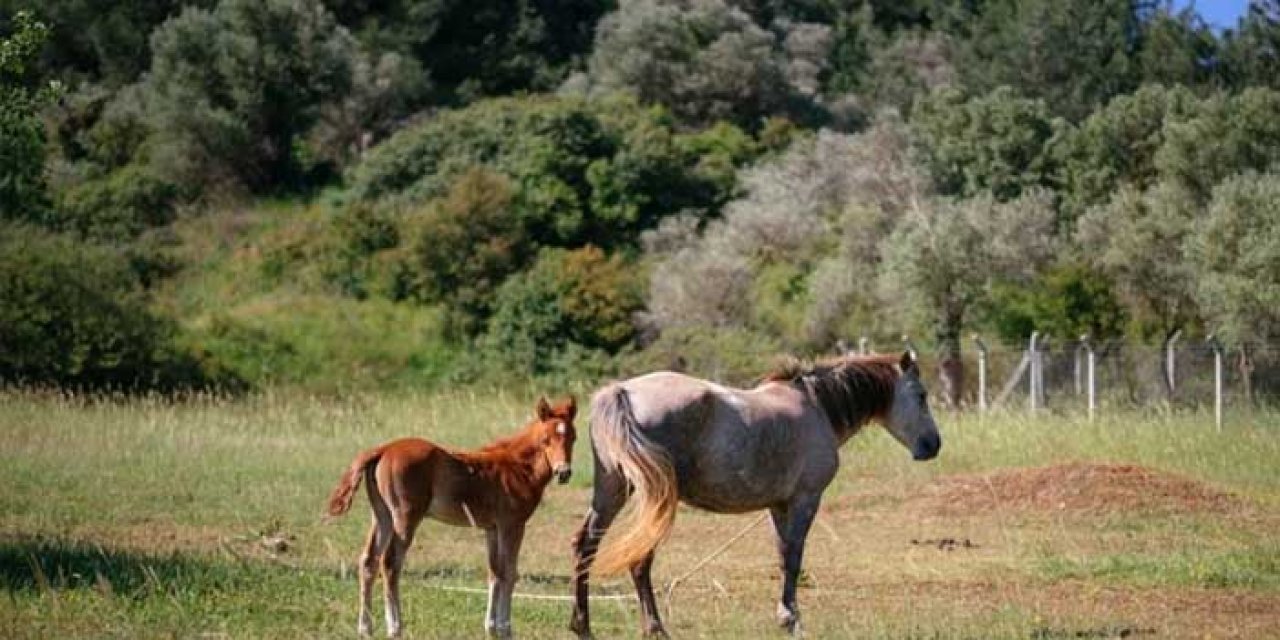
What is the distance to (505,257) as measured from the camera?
39.7 meters

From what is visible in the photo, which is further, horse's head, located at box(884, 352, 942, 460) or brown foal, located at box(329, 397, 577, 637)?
horse's head, located at box(884, 352, 942, 460)

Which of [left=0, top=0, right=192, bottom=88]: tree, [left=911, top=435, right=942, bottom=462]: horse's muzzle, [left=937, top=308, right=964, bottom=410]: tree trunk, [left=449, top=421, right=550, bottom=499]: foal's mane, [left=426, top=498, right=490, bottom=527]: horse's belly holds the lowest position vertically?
[left=937, top=308, right=964, bottom=410]: tree trunk

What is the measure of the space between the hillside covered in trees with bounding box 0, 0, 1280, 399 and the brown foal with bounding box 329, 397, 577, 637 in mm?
15767

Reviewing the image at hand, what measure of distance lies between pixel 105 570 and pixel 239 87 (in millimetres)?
38339

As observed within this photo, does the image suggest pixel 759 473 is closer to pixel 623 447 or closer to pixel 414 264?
pixel 623 447

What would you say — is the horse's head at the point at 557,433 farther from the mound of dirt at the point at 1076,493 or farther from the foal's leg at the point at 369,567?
the mound of dirt at the point at 1076,493

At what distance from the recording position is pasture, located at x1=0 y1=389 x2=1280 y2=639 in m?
10.8

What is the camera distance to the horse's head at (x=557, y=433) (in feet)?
34.2

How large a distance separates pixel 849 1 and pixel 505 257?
3469 cm

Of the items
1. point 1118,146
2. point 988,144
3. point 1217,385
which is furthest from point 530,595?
point 988,144

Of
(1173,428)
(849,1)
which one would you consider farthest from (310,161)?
(1173,428)

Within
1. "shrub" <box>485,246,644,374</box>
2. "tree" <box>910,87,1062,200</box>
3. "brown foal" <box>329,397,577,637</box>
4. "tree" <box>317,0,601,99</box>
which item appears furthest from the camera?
"tree" <box>317,0,601,99</box>

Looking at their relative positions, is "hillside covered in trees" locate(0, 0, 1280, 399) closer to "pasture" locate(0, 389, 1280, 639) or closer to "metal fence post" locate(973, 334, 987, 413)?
"metal fence post" locate(973, 334, 987, 413)

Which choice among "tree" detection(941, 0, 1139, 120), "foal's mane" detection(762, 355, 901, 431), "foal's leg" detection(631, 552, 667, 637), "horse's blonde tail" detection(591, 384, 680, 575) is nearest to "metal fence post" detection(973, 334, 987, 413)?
"foal's mane" detection(762, 355, 901, 431)
